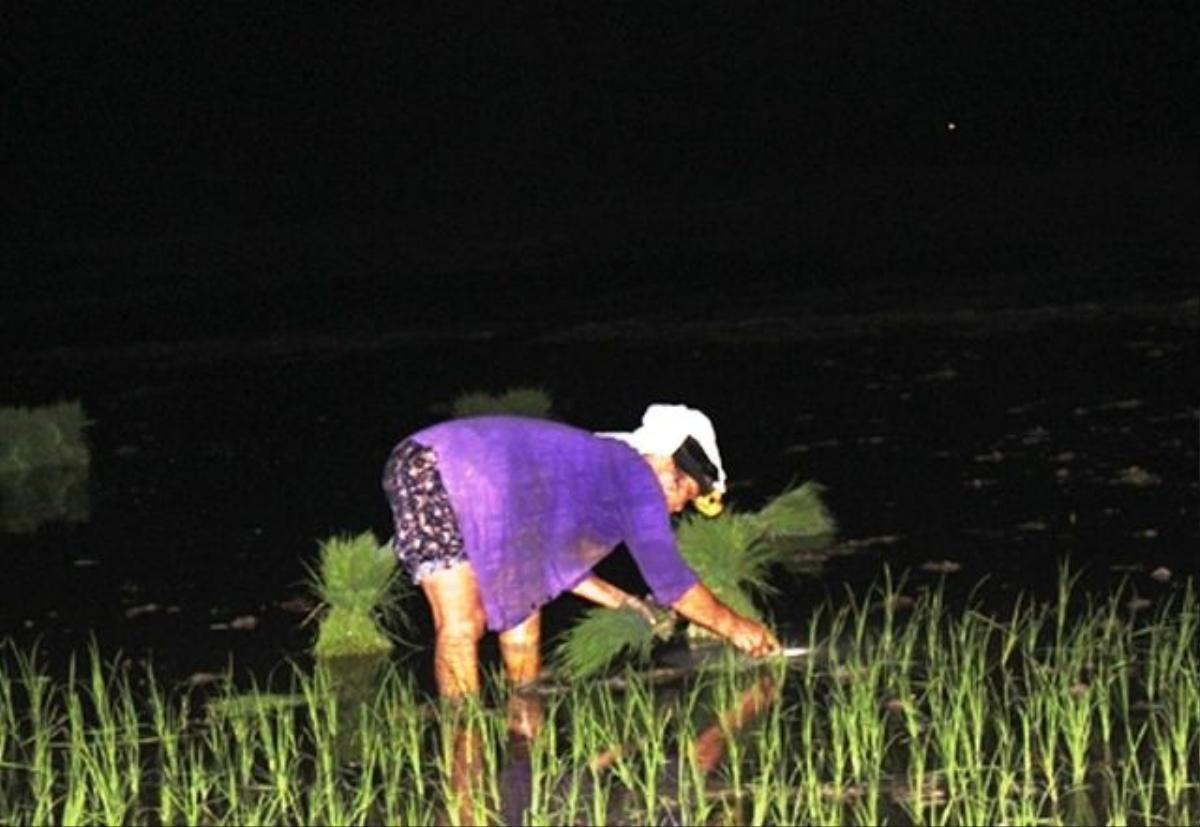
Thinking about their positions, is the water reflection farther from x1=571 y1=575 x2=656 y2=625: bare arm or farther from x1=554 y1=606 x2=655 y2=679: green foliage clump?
x1=571 y1=575 x2=656 y2=625: bare arm

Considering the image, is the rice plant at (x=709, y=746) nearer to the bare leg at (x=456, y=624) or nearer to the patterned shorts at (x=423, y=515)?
the bare leg at (x=456, y=624)

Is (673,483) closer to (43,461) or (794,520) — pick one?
(794,520)

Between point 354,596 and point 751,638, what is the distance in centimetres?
190

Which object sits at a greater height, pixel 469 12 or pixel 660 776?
pixel 469 12

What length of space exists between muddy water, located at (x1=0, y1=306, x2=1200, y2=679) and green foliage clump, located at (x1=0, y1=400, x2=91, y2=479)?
0.21 metres

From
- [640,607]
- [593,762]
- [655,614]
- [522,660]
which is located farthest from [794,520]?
[593,762]

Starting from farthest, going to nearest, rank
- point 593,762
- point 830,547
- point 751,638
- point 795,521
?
point 795,521 < point 830,547 < point 751,638 < point 593,762

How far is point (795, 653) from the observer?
7934 mm

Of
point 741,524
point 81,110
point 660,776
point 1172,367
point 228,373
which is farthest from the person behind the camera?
point 81,110

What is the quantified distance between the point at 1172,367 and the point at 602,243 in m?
19.1

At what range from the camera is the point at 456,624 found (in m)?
7.33

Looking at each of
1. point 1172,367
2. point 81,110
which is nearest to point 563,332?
point 1172,367

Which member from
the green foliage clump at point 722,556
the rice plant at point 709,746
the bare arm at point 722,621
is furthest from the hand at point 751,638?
the green foliage clump at point 722,556

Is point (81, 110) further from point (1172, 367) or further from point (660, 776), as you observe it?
point (660, 776)
